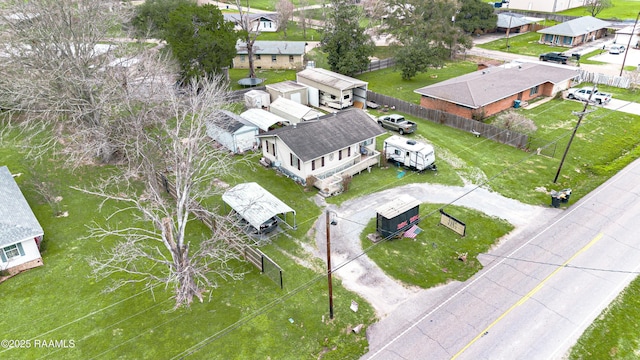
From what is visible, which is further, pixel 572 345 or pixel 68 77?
pixel 68 77

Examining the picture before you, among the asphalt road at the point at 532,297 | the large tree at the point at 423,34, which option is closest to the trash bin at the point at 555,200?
the asphalt road at the point at 532,297

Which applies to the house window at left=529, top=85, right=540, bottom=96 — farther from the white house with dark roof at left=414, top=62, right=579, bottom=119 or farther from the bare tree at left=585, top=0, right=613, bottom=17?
the bare tree at left=585, top=0, right=613, bottom=17

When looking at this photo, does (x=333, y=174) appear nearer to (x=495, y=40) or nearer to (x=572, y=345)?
(x=572, y=345)

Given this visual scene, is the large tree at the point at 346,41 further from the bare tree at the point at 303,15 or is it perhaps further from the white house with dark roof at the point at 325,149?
the bare tree at the point at 303,15

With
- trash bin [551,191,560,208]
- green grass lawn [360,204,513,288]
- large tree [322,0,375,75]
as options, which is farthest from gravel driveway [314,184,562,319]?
large tree [322,0,375,75]

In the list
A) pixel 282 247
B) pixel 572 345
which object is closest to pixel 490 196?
pixel 572 345

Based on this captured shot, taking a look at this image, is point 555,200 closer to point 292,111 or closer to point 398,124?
point 398,124

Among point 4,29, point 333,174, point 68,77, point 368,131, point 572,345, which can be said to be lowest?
point 572,345
